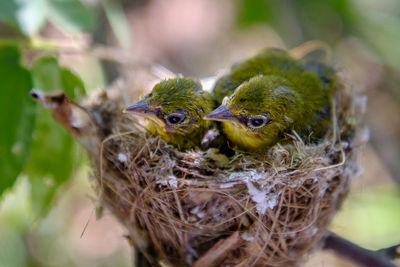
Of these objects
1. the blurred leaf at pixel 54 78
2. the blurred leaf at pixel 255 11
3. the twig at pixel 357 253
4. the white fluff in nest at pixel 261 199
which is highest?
the blurred leaf at pixel 255 11

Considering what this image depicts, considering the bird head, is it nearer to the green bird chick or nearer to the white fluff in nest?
the green bird chick

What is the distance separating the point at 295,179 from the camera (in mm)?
1862

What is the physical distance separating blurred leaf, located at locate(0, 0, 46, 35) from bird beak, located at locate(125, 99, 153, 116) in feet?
2.42

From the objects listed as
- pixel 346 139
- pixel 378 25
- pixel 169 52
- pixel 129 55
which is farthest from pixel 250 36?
pixel 346 139

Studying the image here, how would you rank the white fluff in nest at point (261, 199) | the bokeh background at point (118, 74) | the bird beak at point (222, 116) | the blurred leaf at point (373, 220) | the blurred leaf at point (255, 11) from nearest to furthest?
the white fluff in nest at point (261, 199)
the bird beak at point (222, 116)
the bokeh background at point (118, 74)
the blurred leaf at point (373, 220)
the blurred leaf at point (255, 11)

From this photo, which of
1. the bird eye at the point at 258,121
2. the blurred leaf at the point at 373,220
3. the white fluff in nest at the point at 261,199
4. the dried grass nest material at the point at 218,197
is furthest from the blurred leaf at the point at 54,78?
the blurred leaf at the point at 373,220

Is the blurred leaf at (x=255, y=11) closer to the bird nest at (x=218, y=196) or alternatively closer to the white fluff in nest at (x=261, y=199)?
the bird nest at (x=218, y=196)

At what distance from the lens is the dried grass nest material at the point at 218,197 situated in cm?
183

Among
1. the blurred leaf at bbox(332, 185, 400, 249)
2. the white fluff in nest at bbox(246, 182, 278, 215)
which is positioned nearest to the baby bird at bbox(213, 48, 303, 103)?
the white fluff in nest at bbox(246, 182, 278, 215)

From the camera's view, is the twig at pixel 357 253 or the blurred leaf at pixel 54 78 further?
the blurred leaf at pixel 54 78

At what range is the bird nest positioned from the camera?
1.83 m

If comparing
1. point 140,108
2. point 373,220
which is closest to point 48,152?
point 140,108

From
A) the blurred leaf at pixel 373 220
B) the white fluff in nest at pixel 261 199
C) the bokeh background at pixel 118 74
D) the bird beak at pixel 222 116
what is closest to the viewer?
the white fluff in nest at pixel 261 199

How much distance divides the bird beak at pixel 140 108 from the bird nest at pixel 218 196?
12cm
